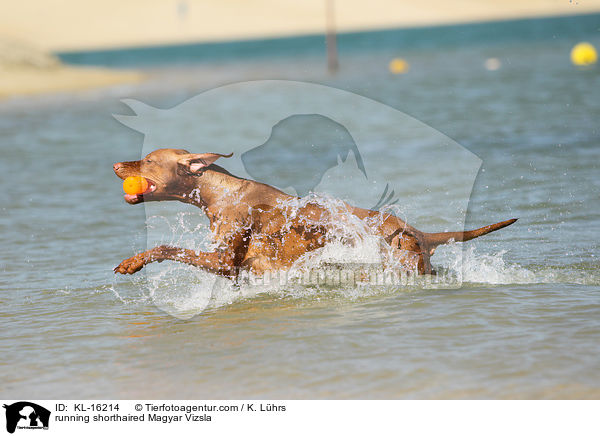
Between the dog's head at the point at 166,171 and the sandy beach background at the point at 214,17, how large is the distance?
86.9m

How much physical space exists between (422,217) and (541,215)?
1241 millimetres

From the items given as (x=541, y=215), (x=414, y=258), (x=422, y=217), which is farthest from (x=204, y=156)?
A: (x=541, y=215)

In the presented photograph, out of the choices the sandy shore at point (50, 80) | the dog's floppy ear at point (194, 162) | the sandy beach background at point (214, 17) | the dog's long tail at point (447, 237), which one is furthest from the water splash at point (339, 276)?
the sandy beach background at point (214, 17)

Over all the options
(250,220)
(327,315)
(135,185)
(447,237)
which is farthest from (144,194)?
(447,237)

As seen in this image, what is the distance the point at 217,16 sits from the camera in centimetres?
10406

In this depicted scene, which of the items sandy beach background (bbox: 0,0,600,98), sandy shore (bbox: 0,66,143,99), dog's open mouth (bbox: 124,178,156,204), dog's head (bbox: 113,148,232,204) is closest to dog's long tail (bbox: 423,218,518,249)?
dog's head (bbox: 113,148,232,204)

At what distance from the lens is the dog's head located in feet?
19.2

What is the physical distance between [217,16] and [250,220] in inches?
4012

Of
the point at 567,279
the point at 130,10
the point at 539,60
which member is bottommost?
the point at 567,279

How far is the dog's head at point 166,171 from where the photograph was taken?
231 inches
